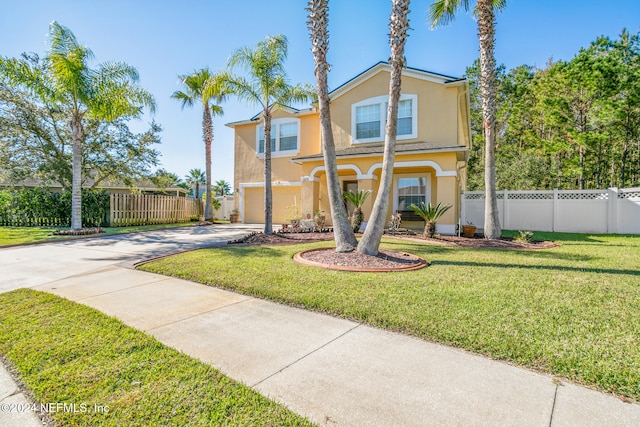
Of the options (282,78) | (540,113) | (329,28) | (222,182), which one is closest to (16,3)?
(282,78)

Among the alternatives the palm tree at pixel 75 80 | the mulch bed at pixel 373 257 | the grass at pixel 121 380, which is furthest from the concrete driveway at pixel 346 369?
the palm tree at pixel 75 80

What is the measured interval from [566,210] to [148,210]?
73.7ft

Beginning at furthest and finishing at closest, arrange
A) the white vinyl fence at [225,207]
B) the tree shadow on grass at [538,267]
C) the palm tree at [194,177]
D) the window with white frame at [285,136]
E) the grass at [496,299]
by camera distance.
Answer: the palm tree at [194,177], the white vinyl fence at [225,207], the window with white frame at [285,136], the tree shadow on grass at [538,267], the grass at [496,299]

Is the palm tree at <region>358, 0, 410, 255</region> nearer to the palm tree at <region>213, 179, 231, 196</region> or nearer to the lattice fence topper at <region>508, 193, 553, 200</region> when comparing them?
the lattice fence topper at <region>508, 193, 553, 200</region>

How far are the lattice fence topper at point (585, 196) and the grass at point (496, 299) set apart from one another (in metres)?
7.01

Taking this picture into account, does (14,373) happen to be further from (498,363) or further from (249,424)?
(498,363)

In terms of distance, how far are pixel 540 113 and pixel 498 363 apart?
2907 cm

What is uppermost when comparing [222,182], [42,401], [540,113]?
[540,113]

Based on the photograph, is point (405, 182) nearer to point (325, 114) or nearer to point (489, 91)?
point (489, 91)

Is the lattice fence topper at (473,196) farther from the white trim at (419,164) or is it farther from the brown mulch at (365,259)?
the brown mulch at (365,259)

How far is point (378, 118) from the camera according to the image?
50.0 ft

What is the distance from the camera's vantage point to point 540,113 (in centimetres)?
2472

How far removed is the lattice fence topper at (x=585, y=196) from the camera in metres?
13.5

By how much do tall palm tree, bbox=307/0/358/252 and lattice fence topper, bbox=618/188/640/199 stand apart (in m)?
13.4
